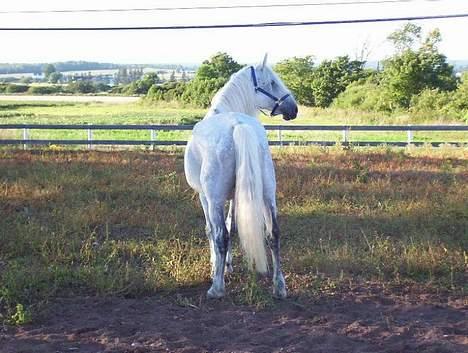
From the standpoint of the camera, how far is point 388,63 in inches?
1638

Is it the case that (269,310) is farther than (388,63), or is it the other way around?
(388,63)

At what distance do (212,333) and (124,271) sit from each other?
5.87ft

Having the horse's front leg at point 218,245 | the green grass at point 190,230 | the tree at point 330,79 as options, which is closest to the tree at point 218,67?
the tree at point 330,79

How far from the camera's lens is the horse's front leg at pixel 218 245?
17.4 ft

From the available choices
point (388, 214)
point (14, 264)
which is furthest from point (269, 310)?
point (388, 214)

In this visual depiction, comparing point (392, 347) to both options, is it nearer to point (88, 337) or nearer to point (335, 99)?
point (88, 337)

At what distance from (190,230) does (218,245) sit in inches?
98.4

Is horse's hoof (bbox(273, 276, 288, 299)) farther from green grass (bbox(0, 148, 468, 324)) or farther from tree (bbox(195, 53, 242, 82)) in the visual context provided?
tree (bbox(195, 53, 242, 82))

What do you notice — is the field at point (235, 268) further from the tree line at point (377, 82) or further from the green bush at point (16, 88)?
the green bush at point (16, 88)

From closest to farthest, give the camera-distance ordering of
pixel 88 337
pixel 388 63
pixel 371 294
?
pixel 88 337
pixel 371 294
pixel 388 63

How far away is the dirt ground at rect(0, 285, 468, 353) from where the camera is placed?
167 inches

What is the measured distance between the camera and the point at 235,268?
6277 mm

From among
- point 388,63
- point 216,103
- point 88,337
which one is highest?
point 388,63

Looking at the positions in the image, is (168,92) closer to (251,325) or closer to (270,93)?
(270,93)
